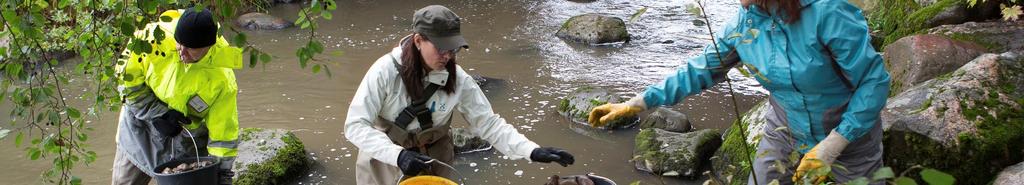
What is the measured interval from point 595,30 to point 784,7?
7.60 metres

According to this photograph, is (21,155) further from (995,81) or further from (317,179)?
(995,81)

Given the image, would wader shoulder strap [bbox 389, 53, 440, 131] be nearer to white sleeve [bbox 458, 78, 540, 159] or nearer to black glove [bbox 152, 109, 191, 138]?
white sleeve [bbox 458, 78, 540, 159]

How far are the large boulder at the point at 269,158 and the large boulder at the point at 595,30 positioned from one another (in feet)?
15.6

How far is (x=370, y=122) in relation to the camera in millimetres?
3359

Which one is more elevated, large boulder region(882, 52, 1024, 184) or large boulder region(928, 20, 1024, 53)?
large boulder region(882, 52, 1024, 184)

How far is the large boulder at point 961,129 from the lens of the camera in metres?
4.48

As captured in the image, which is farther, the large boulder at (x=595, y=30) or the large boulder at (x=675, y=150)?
the large boulder at (x=595, y=30)

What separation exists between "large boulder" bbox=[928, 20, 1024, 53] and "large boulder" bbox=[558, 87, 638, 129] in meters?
2.32

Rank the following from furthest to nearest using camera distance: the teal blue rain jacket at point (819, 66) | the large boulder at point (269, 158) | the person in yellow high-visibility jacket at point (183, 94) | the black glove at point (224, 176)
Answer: the large boulder at point (269, 158), the black glove at point (224, 176), the person in yellow high-visibility jacket at point (183, 94), the teal blue rain jacket at point (819, 66)

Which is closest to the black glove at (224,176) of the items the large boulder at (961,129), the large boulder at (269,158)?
the large boulder at (269,158)

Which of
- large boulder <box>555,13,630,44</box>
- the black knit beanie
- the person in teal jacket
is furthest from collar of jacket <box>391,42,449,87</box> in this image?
large boulder <box>555,13,630,44</box>

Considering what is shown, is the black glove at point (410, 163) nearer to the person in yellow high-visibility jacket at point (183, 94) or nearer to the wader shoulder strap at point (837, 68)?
the person in yellow high-visibility jacket at point (183, 94)

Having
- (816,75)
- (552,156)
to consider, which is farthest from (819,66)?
(552,156)

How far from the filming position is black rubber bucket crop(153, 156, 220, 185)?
11.8 feet
